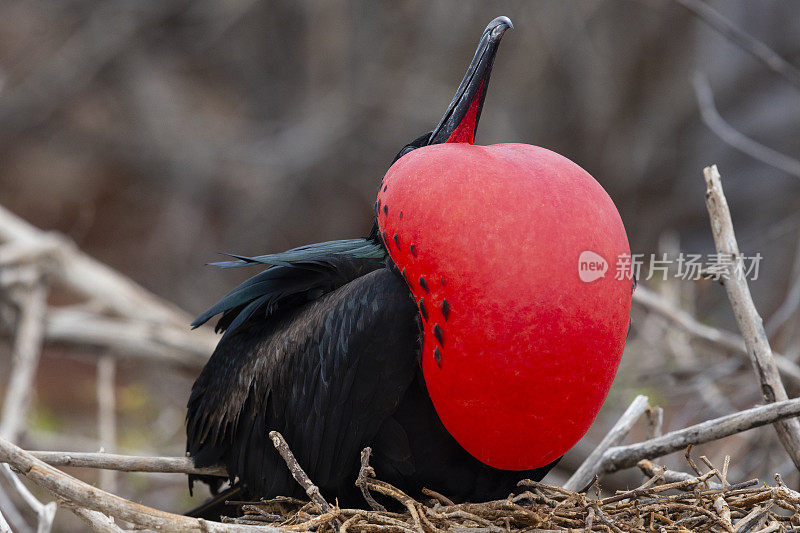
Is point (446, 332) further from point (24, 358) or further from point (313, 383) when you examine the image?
point (24, 358)

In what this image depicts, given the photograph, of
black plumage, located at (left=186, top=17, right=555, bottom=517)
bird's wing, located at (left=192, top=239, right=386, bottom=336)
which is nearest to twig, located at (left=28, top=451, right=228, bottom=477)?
black plumage, located at (left=186, top=17, right=555, bottom=517)

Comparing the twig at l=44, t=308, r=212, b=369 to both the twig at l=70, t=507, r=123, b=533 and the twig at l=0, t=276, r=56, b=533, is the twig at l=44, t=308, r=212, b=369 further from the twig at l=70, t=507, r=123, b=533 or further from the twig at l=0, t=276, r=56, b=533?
the twig at l=70, t=507, r=123, b=533

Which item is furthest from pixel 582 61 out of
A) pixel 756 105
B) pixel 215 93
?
pixel 215 93

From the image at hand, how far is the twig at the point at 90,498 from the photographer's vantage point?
47.1 inches

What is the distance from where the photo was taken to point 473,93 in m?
1.73

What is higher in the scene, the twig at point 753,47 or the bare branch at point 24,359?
the twig at point 753,47

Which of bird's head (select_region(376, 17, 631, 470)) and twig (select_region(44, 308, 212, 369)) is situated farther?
twig (select_region(44, 308, 212, 369))

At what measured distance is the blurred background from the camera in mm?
5805

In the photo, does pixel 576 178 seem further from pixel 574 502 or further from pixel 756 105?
pixel 756 105

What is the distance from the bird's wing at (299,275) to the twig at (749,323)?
2.41ft

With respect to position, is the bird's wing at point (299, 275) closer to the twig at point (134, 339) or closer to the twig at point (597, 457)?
the twig at point (597, 457)

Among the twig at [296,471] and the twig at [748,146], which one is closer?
the twig at [296,471]

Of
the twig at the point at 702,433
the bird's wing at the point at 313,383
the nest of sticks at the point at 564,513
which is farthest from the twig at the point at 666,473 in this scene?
the bird's wing at the point at 313,383

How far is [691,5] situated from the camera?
255cm
